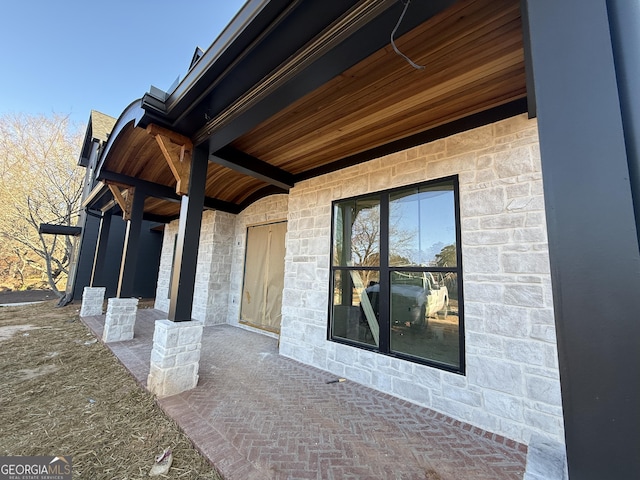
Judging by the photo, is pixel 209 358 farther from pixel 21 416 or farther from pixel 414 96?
pixel 414 96

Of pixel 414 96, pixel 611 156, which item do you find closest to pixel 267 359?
pixel 414 96

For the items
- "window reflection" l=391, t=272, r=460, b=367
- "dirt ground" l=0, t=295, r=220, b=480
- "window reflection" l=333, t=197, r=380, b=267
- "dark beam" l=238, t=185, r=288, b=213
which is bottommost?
"dirt ground" l=0, t=295, r=220, b=480

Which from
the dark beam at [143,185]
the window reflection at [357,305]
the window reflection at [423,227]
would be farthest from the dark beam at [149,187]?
the window reflection at [423,227]

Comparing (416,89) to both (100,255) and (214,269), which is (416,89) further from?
(100,255)

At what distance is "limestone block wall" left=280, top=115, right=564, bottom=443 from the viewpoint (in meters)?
2.14

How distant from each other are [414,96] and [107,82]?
644 inches

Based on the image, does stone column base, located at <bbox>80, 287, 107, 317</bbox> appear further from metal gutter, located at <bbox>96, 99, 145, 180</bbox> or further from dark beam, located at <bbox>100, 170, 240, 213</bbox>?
metal gutter, located at <bbox>96, 99, 145, 180</bbox>

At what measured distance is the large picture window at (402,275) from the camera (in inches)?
107

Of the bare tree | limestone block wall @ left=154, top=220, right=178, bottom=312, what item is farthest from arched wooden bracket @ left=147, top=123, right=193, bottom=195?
the bare tree

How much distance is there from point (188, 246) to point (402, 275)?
8.29ft

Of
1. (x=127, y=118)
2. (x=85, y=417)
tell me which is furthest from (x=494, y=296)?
(x=127, y=118)

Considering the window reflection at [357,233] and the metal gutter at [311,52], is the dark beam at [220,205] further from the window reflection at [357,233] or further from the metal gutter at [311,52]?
the metal gutter at [311,52]

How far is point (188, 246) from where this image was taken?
119 inches

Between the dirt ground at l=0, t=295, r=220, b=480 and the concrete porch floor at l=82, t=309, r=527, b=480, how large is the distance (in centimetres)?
15
